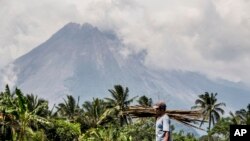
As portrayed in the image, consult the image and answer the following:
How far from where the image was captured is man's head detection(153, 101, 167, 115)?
684 cm

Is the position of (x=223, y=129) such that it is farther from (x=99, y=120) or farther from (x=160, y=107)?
(x=160, y=107)

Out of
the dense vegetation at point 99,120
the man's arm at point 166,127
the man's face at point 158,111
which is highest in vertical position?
the dense vegetation at point 99,120

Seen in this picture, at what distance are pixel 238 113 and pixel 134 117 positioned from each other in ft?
290

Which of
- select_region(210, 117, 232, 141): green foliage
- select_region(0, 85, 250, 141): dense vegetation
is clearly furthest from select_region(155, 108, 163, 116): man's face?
select_region(210, 117, 232, 141): green foliage

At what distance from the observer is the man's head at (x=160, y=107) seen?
684 cm

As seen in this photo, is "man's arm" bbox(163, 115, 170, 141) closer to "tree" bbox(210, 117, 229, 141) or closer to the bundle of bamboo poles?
the bundle of bamboo poles

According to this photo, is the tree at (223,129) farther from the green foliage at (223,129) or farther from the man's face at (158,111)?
the man's face at (158,111)

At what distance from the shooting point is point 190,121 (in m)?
6.34

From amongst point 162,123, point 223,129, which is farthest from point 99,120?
point 162,123

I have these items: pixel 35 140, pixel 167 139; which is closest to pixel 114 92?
pixel 35 140

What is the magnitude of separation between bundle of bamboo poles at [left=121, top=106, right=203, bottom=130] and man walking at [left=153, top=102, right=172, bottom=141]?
0.06 meters

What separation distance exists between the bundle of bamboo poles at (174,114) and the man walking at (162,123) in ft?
0.21

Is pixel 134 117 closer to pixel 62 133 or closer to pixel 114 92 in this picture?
pixel 62 133

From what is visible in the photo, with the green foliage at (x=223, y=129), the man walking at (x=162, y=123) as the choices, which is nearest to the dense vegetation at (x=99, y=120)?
the green foliage at (x=223, y=129)
